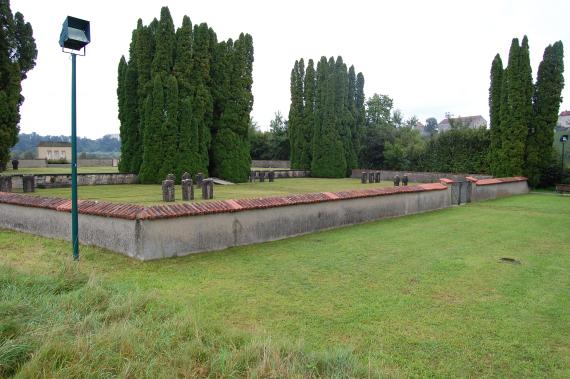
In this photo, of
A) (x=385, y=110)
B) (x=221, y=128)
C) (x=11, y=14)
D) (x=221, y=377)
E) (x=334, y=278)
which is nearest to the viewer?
(x=221, y=377)

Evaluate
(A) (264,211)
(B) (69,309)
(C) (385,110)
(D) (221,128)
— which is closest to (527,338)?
(B) (69,309)

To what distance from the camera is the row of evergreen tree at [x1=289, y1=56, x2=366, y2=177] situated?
121ft

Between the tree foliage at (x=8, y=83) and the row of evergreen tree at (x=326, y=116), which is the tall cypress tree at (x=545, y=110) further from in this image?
the tree foliage at (x=8, y=83)

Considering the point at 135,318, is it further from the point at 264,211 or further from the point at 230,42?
the point at 230,42

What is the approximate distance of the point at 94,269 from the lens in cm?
731

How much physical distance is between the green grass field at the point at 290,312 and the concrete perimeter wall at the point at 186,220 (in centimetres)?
35

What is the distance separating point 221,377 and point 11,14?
27005 millimetres

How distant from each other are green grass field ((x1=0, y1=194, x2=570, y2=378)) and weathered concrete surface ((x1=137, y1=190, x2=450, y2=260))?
36cm

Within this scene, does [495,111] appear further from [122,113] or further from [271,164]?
[271,164]

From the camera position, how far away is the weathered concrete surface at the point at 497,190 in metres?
20.0

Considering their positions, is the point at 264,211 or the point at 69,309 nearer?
the point at 69,309

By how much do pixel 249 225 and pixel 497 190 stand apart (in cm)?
1732

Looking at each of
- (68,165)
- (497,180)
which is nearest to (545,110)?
(497,180)

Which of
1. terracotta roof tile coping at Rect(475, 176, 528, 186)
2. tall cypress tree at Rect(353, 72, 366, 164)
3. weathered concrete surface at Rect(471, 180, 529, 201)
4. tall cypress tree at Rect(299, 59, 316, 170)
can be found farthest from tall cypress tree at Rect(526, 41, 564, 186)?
tall cypress tree at Rect(299, 59, 316, 170)
